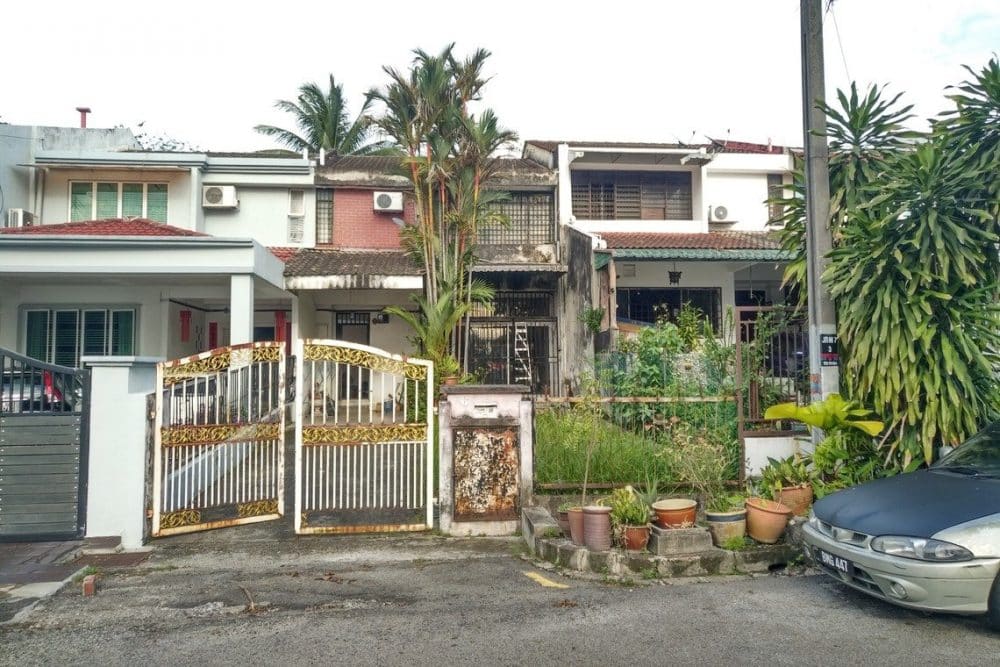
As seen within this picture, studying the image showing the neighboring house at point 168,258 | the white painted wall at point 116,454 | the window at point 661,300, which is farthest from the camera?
the window at point 661,300

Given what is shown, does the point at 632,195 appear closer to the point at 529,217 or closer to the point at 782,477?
the point at 529,217

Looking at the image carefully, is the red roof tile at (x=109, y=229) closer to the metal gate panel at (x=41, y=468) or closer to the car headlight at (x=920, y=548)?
the metal gate panel at (x=41, y=468)

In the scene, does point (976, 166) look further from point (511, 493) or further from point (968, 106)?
point (511, 493)

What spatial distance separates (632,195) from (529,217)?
9.51ft

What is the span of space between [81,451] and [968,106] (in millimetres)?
9376

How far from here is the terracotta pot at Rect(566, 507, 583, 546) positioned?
575 cm

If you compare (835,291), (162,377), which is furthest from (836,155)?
(162,377)

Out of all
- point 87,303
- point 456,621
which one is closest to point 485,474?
point 456,621

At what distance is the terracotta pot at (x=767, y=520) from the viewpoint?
5.60 metres

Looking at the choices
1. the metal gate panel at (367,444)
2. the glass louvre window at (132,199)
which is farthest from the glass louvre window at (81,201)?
the metal gate panel at (367,444)

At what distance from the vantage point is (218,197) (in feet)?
51.4

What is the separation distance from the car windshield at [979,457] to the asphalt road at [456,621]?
3.74ft

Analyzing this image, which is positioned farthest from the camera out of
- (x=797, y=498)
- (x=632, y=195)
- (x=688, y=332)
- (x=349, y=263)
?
(x=632, y=195)

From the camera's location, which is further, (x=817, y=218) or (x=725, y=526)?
(x=817, y=218)
